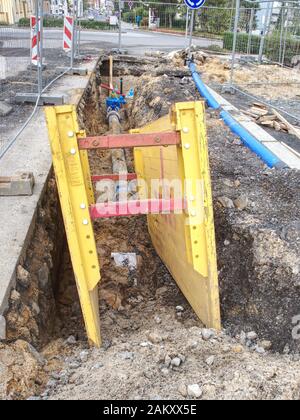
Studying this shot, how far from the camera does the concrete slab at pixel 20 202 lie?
294 centimetres

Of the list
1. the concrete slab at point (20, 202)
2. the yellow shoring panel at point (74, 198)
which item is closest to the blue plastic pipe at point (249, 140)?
the concrete slab at point (20, 202)

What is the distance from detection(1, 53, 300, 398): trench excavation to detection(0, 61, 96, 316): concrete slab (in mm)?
117

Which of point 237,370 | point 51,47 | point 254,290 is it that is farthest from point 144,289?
point 51,47

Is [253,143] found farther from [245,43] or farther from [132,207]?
[245,43]

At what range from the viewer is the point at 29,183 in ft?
13.0

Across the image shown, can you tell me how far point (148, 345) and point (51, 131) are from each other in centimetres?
147

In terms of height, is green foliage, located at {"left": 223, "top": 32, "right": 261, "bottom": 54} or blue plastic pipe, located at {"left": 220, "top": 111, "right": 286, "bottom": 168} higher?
green foliage, located at {"left": 223, "top": 32, "right": 261, "bottom": 54}

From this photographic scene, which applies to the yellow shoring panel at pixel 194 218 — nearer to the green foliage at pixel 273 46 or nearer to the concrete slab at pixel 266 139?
the concrete slab at pixel 266 139

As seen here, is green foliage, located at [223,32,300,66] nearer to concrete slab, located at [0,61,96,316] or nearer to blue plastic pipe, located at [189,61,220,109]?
blue plastic pipe, located at [189,61,220,109]

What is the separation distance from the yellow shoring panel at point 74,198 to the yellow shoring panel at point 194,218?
65cm

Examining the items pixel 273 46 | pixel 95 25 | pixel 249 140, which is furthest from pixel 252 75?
pixel 95 25

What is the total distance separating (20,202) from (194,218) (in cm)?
180

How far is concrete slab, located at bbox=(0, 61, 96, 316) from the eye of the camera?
294 centimetres

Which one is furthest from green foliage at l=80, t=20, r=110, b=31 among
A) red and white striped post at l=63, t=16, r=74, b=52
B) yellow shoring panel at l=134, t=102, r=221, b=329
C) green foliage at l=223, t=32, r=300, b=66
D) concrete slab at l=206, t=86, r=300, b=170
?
yellow shoring panel at l=134, t=102, r=221, b=329
